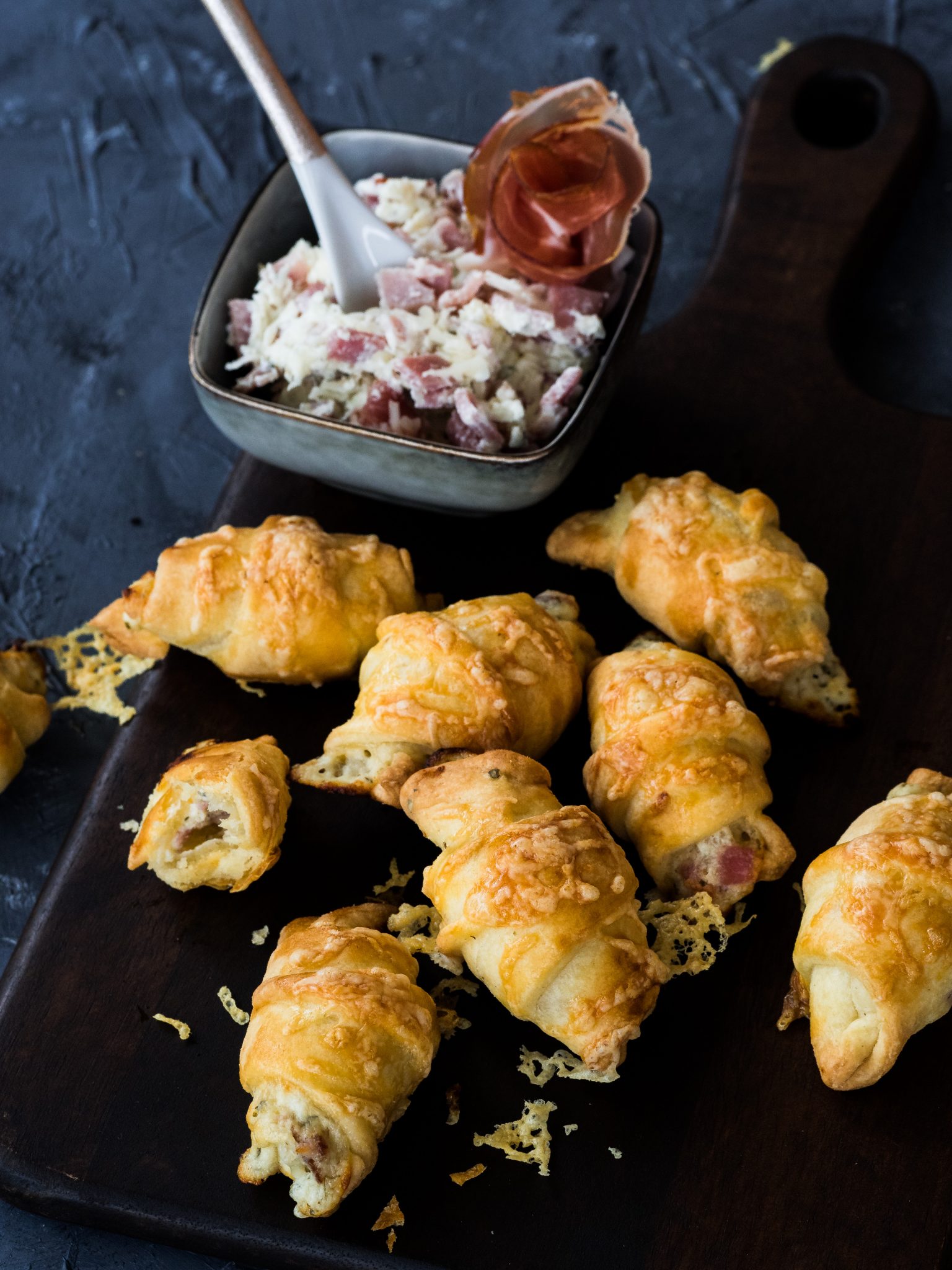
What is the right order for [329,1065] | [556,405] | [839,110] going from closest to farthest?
1. [329,1065]
2. [556,405]
3. [839,110]

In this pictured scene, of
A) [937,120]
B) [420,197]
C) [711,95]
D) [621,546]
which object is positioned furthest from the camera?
[711,95]

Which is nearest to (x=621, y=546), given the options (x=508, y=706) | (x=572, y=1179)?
(x=508, y=706)

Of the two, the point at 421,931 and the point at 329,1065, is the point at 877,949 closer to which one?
the point at 421,931

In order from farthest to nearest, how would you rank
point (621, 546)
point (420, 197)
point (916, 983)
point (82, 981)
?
point (420, 197), point (621, 546), point (82, 981), point (916, 983)

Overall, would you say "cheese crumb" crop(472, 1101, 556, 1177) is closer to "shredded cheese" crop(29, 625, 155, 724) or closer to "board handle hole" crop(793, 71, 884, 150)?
"shredded cheese" crop(29, 625, 155, 724)

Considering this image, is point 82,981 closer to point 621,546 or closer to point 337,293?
point 621,546

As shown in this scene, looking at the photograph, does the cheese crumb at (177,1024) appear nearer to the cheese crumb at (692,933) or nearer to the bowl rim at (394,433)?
the cheese crumb at (692,933)

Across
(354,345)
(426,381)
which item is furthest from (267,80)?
(426,381)
